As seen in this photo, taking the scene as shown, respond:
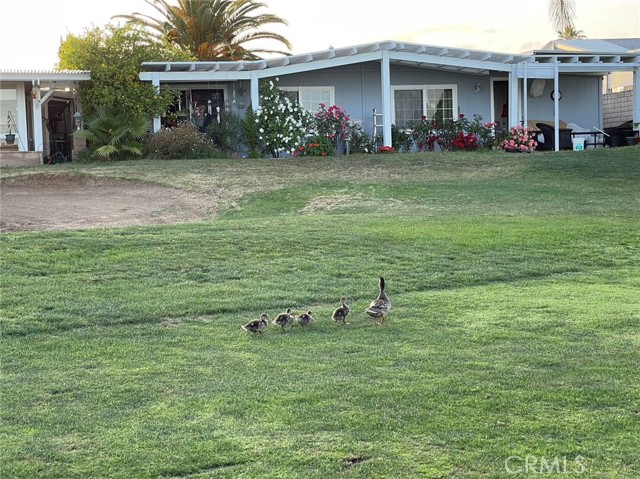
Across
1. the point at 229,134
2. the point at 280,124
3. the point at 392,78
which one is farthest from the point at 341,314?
the point at 392,78

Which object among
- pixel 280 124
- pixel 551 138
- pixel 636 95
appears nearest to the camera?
pixel 280 124

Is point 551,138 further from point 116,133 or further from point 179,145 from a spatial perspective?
point 116,133

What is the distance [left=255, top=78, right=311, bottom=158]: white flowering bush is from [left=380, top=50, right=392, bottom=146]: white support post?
6.88 ft

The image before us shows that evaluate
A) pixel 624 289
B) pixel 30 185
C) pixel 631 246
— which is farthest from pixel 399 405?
pixel 30 185

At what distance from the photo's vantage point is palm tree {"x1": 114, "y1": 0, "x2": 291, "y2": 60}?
36.0m

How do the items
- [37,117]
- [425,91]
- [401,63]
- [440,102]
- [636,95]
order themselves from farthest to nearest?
[636,95]
[440,102]
[425,91]
[401,63]
[37,117]

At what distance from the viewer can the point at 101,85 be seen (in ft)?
82.0

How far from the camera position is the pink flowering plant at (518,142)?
25.1m

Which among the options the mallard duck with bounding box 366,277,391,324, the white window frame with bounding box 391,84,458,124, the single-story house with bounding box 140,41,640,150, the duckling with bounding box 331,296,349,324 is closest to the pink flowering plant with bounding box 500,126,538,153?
the single-story house with bounding box 140,41,640,150

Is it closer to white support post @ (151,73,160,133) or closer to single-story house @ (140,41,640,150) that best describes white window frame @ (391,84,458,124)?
single-story house @ (140,41,640,150)

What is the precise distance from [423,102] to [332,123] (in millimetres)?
4018

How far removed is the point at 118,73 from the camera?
25062 millimetres

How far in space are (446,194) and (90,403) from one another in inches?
513

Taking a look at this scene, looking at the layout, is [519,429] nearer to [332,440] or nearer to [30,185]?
[332,440]
